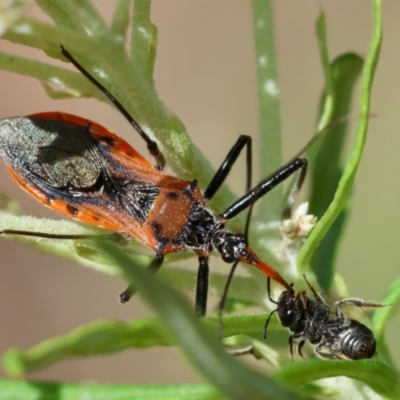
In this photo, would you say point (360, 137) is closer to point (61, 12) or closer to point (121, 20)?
point (121, 20)

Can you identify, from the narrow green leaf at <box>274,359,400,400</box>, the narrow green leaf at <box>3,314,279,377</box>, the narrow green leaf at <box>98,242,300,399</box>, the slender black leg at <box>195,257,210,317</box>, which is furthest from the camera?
the slender black leg at <box>195,257,210,317</box>

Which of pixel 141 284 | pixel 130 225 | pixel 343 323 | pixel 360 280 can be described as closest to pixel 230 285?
pixel 343 323

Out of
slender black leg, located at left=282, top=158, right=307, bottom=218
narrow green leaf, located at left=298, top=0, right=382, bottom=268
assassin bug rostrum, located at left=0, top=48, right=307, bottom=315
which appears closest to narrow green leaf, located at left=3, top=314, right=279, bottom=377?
narrow green leaf, located at left=298, top=0, right=382, bottom=268

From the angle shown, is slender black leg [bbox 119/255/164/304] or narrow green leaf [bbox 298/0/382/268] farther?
slender black leg [bbox 119/255/164/304]

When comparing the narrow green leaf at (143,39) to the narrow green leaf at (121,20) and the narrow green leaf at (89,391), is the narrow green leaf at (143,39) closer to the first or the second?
the narrow green leaf at (121,20)

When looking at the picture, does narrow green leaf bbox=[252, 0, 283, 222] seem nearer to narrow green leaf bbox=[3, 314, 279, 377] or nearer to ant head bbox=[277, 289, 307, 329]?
ant head bbox=[277, 289, 307, 329]

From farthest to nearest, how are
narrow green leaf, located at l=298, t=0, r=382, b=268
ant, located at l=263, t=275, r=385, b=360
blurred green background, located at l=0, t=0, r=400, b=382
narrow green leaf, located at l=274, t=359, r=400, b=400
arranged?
blurred green background, located at l=0, t=0, r=400, b=382 → ant, located at l=263, t=275, r=385, b=360 → narrow green leaf, located at l=298, t=0, r=382, b=268 → narrow green leaf, located at l=274, t=359, r=400, b=400

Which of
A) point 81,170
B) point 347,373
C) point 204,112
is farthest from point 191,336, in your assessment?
point 204,112

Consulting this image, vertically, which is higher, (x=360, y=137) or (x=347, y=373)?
(x=360, y=137)
